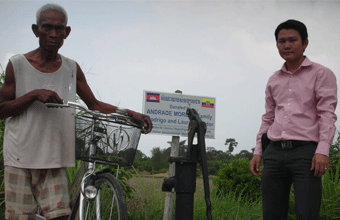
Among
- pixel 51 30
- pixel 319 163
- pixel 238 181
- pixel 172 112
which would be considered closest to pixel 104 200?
pixel 51 30

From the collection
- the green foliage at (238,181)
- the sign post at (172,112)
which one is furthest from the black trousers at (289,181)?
the green foliage at (238,181)

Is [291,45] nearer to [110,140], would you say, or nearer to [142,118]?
[142,118]

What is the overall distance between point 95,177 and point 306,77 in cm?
161

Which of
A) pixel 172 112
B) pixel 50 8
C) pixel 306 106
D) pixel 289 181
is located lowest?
pixel 289 181

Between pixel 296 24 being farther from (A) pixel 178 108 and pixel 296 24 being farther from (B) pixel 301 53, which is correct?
(A) pixel 178 108

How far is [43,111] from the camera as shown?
7.79ft

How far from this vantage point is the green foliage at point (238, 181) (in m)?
6.11

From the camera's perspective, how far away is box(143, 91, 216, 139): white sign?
17.1 feet

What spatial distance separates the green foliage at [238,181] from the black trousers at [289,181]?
3446mm

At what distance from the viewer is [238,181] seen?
20.5 feet

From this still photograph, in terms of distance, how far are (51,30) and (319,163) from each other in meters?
1.92

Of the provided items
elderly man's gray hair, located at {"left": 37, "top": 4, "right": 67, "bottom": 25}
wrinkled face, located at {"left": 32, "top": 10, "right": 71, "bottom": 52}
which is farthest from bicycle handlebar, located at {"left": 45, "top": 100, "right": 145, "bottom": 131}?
elderly man's gray hair, located at {"left": 37, "top": 4, "right": 67, "bottom": 25}

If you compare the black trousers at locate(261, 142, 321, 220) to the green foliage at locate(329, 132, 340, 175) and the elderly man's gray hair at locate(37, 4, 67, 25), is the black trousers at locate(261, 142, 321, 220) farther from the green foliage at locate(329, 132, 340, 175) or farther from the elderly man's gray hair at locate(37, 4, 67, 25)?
the green foliage at locate(329, 132, 340, 175)

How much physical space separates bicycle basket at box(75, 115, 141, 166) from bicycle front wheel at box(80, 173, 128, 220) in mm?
137
